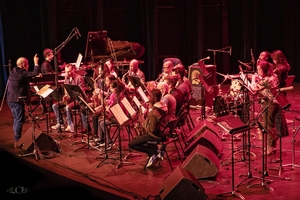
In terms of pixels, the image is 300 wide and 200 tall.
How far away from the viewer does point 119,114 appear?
9.02 meters

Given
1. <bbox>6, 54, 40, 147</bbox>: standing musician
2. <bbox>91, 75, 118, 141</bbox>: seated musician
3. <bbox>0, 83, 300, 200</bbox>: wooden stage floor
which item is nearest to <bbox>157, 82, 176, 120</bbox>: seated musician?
<bbox>0, 83, 300, 200</bbox>: wooden stage floor

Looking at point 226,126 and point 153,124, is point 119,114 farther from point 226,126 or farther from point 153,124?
point 226,126

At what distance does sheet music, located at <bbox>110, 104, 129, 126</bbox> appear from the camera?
894 centimetres

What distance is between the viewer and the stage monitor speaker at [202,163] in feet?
26.7

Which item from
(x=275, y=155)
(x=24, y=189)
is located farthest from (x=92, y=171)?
(x=24, y=189)

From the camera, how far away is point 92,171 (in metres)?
9.18

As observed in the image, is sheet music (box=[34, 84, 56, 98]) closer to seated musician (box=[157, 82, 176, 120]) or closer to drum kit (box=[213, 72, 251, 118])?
seated musician (box=[157, 82, 176, 120])

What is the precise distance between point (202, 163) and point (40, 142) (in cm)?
361

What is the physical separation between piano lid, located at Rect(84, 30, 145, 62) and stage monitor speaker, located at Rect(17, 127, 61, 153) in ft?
14.7

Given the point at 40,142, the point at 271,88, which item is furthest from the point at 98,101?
the point at 271,88

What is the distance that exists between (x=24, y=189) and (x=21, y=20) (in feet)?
42.5

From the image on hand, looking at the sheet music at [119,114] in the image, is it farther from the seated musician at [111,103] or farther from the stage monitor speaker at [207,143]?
the stage monitor speaker at [207,143]

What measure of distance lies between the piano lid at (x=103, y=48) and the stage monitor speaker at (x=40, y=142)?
448 cm

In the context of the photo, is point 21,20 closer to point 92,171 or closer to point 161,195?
point 92,171
